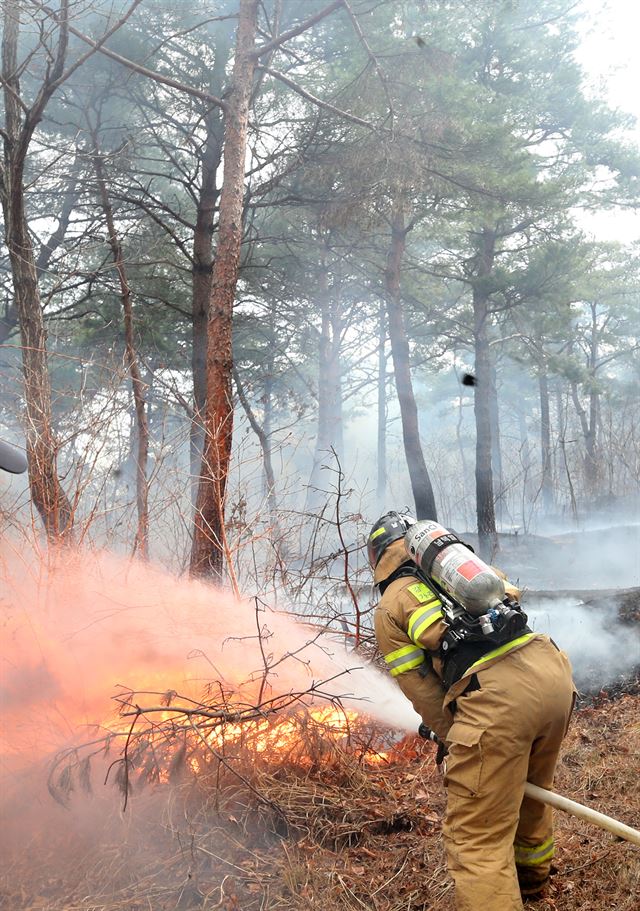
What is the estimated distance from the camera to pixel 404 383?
52.1 ft

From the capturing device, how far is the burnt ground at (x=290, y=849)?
3.65 m

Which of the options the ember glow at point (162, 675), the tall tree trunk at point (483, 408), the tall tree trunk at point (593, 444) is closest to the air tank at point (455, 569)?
the ember glow at point (162, 675)

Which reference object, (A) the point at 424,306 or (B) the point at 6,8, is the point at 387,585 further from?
(A) the point at 424,306

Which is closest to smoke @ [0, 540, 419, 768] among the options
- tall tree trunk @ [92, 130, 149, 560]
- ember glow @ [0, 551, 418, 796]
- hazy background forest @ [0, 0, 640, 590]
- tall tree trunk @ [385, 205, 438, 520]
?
ember glow @ [0, 551, 418, 796]

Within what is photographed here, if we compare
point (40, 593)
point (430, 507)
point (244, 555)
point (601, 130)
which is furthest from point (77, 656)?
point (601, 130)

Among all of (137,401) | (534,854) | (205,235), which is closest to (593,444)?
(205,235)

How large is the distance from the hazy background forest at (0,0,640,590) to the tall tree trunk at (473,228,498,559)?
0.07 meters

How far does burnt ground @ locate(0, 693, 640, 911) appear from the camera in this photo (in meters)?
3.65

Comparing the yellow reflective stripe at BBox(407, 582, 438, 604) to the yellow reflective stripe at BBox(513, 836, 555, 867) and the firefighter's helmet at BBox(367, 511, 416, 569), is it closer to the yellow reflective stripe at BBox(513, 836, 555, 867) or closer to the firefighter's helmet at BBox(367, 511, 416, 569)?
the firefighter's helmet at BBox(367, 511, 416, 569)

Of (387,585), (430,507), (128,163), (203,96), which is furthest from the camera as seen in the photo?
(430,507)

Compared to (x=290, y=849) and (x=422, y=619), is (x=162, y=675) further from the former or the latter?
(x=422, y=619)

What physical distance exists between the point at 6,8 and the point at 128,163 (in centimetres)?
554

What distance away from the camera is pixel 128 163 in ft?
40.4

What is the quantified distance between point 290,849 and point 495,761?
1.73 metres
